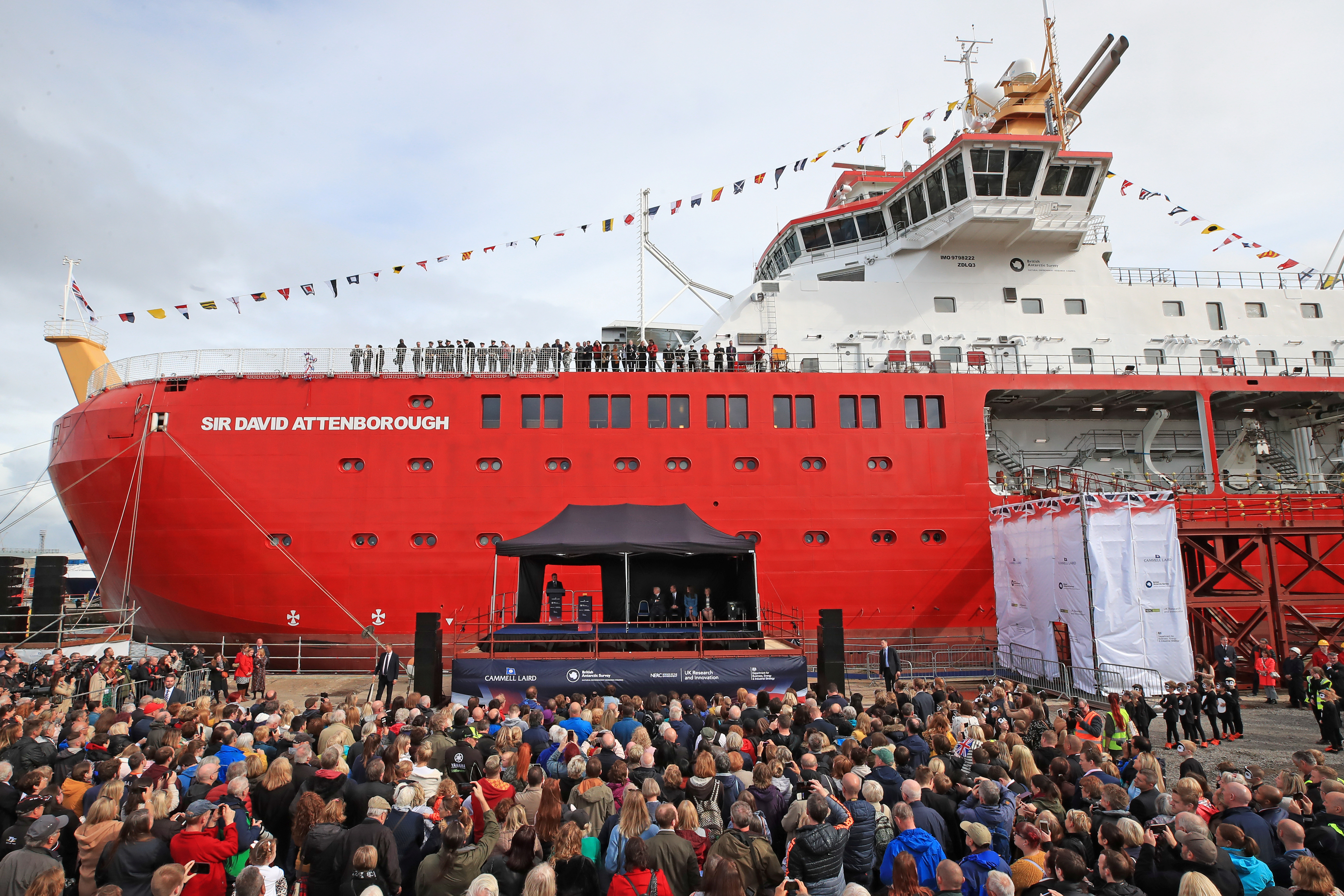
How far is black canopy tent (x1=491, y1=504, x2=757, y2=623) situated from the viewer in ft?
43.0

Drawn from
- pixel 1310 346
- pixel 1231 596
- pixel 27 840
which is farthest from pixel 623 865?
pixel 1310 346

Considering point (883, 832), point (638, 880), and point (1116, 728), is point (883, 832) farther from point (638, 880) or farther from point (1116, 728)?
point (1116, 728)

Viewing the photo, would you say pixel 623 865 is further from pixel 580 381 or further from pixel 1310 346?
pixel 1310 346

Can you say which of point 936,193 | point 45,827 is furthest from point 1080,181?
point 45,827

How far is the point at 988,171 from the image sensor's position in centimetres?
1961

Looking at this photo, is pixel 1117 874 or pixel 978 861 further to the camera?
pixel 978 861

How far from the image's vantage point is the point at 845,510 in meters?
17.0

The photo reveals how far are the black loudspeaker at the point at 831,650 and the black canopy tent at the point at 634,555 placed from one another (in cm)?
171

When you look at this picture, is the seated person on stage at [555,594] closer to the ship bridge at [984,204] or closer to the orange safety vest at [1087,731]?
the orange safety vest at [1087,731]

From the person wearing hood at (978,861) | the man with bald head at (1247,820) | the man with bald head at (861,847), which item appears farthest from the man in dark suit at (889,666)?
the person wearing hood at (978,861)

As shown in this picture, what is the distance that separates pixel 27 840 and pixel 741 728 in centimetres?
504

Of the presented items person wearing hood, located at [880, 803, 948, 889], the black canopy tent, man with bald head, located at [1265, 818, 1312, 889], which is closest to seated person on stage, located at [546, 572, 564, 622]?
the black canopy tent

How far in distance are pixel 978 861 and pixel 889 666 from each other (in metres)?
9.79

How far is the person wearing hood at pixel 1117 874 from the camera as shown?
402 centimetres
